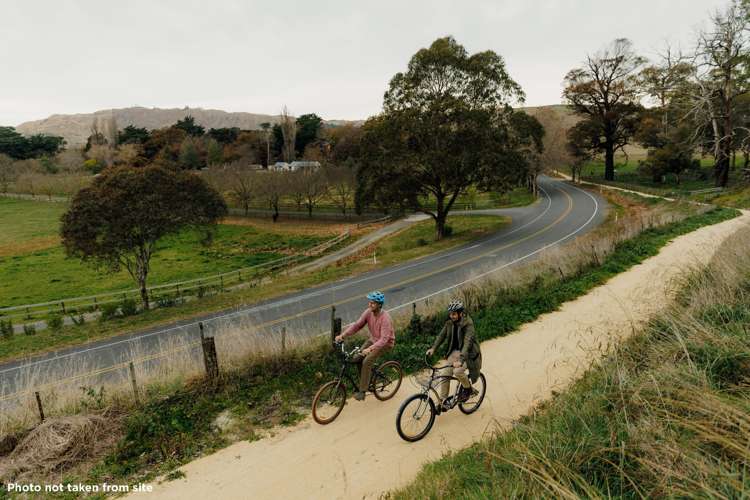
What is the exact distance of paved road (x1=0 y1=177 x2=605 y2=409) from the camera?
10359mm

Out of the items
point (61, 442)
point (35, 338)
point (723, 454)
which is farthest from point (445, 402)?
point (35, 338)

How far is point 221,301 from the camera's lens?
78.8 ft

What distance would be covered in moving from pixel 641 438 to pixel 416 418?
11.4 feet

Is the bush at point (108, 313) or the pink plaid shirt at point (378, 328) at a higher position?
the pink plaid shirt at point (378, 328)

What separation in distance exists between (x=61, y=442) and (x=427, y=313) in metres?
8.88

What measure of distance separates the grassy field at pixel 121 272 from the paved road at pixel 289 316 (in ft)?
39.0

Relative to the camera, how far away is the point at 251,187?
6031cm

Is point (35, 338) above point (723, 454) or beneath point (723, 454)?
A: beneath

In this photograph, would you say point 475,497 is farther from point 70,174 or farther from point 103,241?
point 70,174

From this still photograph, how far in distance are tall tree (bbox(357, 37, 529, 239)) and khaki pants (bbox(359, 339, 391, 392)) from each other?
26237 millimetres

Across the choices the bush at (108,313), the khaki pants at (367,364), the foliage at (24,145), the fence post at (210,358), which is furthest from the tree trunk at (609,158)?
the foliage at (24,145)

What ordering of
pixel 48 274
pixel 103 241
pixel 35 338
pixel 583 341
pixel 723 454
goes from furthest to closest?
1. pixel 48 274
2. pixel 103 241
3. pixel 35 338
4. pixel 583 341
5. pixel 723 454

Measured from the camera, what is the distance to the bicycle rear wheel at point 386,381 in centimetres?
819

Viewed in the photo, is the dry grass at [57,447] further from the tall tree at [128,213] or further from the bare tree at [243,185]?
the bare tree at [243,185]
